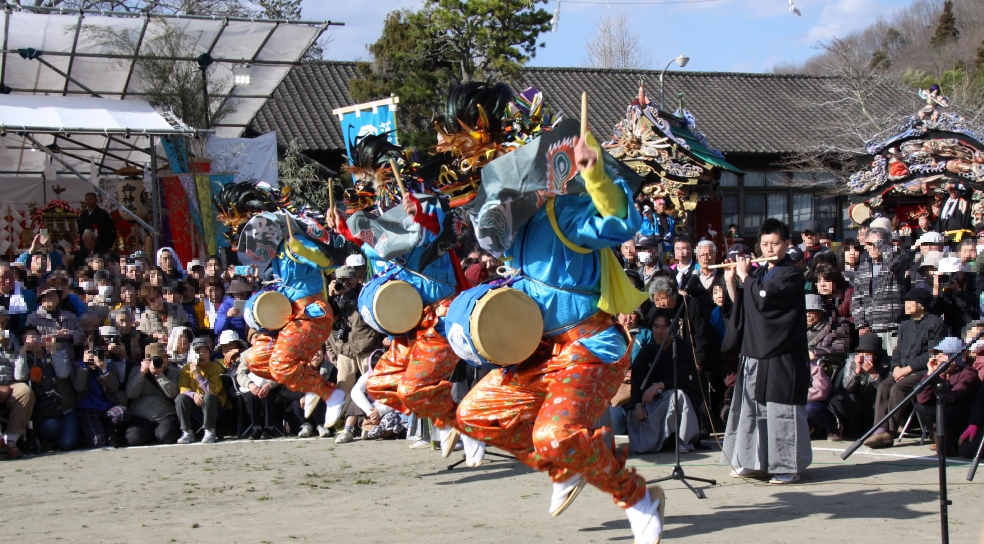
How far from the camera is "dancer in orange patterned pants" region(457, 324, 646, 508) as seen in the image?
14.2 ft

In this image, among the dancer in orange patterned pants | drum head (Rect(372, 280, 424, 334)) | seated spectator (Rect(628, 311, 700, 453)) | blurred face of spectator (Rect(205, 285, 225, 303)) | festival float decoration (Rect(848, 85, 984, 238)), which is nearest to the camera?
the dancer in orange patterned pants

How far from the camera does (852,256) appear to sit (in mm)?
8820

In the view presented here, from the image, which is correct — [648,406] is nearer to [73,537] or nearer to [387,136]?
[387,136]

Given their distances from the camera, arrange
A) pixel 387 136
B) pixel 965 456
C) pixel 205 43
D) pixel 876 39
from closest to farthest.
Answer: pixel 965 456 → pixel 387 136 → pixel 205 43 → pixel 876 39

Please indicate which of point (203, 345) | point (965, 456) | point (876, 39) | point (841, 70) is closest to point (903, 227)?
point (965, 456)

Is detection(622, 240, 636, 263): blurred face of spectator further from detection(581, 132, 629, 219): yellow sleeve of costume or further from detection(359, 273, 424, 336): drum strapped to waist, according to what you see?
detection(581, 132, 629, 219): yellow sleeve of costume

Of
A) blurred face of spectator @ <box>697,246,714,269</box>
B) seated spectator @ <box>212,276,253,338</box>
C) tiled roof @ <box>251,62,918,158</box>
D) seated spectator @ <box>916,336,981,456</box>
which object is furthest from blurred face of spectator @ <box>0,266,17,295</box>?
tiled roof @ <box>251,62,918,158</box>

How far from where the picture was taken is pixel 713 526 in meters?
5.01

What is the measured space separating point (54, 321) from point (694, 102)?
19148 mm

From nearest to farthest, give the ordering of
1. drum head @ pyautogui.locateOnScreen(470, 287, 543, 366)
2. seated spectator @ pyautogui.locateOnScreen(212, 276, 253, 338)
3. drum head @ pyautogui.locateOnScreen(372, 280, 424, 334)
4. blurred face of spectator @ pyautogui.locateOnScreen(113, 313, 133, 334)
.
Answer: drum head @ pyautogui.locateOnScreen(470, 287, 543, 366) < drum head @ pyautogui.locateOnScreen(372, 280, 424, 334) < blurred face of spectator @ pyautogui.locateOnScreen(113, 313, 133, 334) < seated spectator @ pyautogui.locateOnScreen(212, 276, 253, 338)

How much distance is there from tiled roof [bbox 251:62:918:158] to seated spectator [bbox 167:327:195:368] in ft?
34.8

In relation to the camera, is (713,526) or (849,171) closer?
(713,526)

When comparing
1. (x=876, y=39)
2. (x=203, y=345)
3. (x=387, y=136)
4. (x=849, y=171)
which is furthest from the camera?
(x=876, y=39)

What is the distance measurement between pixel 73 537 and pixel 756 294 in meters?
3.89
